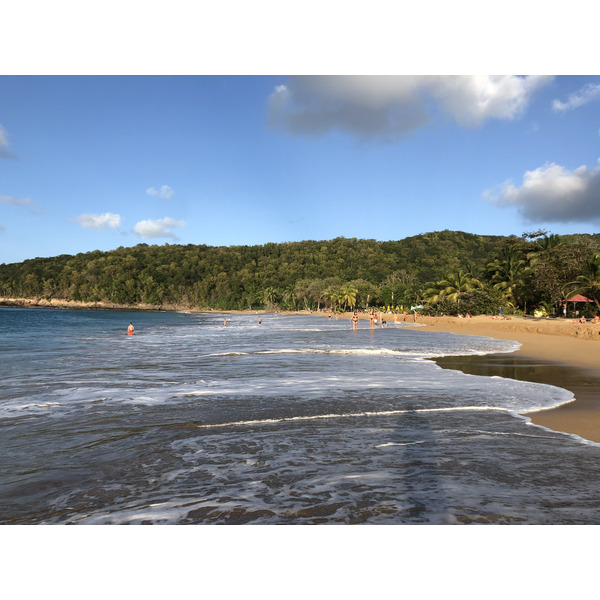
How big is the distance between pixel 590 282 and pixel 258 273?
141 meters

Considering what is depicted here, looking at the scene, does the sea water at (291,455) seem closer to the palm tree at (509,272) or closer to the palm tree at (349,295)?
the palm tree at (509,272)

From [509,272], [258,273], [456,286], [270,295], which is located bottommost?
[456,286]

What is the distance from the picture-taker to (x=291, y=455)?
587 cm

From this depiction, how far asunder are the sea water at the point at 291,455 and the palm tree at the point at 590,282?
34.2 meters

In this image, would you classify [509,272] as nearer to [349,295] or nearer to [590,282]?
[590,282]

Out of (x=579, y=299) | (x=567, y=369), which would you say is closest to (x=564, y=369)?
(x=567, y=369)

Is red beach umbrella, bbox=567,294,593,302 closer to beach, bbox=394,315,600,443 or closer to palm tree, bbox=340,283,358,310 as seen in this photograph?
beach, bbox=394,315,600,443

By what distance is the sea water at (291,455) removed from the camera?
13.8 feet

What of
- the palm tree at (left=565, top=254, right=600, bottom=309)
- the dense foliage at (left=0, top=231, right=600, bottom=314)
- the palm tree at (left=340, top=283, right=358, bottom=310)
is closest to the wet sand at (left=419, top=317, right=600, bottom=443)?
the palm tree at (left=565, top=254, right=600, bottom=309)

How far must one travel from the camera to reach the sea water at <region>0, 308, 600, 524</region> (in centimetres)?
421

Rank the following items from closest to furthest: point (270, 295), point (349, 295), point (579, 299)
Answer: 1. point (579, 299)
2. point (349, 295)
3. point (270, 295)

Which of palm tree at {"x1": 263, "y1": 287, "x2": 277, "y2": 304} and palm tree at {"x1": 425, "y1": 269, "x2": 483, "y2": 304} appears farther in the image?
palm tree at {"x1": 263, "y1": 287, "x2": 277, "y2": 304}

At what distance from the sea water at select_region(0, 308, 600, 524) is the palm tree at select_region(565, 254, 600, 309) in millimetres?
34247

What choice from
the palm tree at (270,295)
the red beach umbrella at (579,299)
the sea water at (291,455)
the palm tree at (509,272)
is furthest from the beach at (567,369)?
the palm tree at (270,295)
